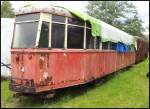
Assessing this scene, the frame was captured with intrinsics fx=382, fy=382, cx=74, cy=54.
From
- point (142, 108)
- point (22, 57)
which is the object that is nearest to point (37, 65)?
point (22, 57)

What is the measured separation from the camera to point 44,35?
11211 millimetres

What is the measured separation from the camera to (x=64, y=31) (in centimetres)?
1179

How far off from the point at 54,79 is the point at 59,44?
109 centimetres

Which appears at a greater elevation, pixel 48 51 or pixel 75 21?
pixel 75 21

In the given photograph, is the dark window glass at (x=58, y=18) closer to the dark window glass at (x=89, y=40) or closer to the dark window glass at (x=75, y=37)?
the dark window glass at (x=75, y=37)

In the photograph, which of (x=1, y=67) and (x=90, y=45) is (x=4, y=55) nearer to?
(x=1, y=67)

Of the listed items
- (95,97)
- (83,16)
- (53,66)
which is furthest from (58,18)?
(95,97)

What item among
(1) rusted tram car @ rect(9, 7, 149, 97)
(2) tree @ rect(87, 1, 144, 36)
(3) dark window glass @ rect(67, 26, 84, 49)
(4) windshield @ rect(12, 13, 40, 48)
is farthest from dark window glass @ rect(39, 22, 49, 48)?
(2) tree @ rect(87, 1, 144, 36)

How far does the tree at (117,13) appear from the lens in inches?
2302

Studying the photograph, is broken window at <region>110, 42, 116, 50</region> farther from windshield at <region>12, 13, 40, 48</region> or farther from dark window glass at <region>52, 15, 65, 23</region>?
windshield at <region>12, 13, 40, 48</region>

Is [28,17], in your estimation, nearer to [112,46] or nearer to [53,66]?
[53,66]

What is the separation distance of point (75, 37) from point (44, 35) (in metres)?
1.45

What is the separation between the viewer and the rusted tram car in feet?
35.9

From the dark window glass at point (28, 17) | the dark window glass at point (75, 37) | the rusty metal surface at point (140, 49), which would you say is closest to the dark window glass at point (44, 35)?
the dark window glass at point (28, 17)
